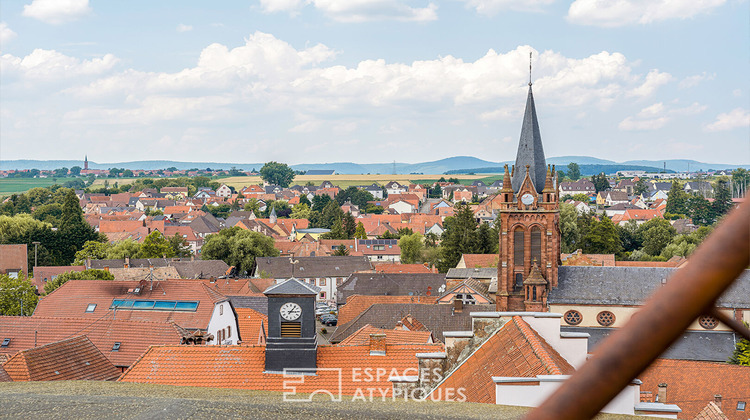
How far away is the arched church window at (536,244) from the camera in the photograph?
31922mm

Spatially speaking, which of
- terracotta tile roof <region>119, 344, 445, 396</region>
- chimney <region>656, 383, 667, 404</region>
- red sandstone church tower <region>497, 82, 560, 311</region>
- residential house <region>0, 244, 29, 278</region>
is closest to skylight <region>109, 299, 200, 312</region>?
terracotta tile roof <region>119, 344, 445, 396</region>

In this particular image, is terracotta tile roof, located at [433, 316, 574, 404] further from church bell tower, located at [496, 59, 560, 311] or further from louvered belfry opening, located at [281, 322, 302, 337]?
church bell tower, located at [496, 59, 560, 311]

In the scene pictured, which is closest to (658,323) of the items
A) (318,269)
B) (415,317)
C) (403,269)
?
(415,317)

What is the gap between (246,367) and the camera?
1603cm

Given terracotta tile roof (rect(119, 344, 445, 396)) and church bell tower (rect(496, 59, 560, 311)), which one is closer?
terracotta tile roof (rect(119, 344, 445, 396))

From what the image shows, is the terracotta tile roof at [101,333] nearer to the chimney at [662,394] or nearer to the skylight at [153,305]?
the skylight at [153,305]

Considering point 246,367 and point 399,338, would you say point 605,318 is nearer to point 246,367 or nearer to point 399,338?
point 399,338

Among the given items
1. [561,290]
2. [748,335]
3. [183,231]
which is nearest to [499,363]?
[748,335]

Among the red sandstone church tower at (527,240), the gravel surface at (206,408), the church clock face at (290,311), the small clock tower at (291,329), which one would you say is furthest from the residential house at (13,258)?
the gravel surface at (206,408)

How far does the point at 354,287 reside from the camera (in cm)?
4894

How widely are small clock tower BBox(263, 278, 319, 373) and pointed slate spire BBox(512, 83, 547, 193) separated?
18.5 m

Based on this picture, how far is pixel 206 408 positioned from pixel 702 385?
2006 cm

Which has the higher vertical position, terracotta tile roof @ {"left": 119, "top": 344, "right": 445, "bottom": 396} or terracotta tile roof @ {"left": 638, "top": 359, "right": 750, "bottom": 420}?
terracotta tile roof @ {"left": 119, "top": 344, "right": 445, "bottom": 396}

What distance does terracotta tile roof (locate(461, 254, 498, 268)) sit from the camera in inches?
2201
